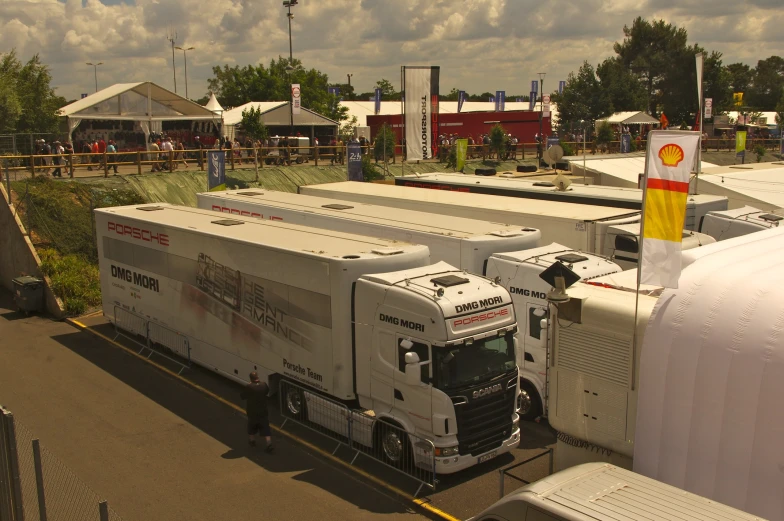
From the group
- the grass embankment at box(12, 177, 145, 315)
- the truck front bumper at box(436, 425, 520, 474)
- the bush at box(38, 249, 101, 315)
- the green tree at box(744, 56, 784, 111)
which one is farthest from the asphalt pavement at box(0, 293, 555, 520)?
the green tree at box(744, 56, 784, 111)

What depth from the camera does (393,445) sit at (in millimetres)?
11086

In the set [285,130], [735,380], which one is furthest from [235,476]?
[285,130]

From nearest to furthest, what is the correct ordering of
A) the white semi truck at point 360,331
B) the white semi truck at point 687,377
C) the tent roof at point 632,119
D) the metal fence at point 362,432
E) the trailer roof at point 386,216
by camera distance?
the white semi truck at point 687,377, the white semi truck at point 360,331, the metal fence at point 362,432, the trailer roof at point 386,216, the tent roof at point 632,119

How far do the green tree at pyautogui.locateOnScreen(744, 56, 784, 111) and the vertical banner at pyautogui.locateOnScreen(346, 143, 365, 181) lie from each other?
345ft

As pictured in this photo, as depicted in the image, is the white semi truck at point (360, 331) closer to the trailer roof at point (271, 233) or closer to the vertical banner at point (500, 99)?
the trailer roof at point (271, 233)

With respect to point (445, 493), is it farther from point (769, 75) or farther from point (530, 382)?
point (769, 75)

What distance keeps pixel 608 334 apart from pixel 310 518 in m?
4.89

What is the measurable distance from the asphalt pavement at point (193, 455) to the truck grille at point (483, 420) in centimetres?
55

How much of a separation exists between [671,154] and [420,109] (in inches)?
845

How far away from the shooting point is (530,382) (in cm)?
1310

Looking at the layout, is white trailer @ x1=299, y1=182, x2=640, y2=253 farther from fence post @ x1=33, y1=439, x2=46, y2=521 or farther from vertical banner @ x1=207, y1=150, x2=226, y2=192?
fence post @ x1=33, y1=439, x2=46, y2=521

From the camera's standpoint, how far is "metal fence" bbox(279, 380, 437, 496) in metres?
10.7

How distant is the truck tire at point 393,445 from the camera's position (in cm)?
1090

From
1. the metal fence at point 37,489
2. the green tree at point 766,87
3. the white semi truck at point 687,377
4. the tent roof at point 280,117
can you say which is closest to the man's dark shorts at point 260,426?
the metal fence at point 37,489
